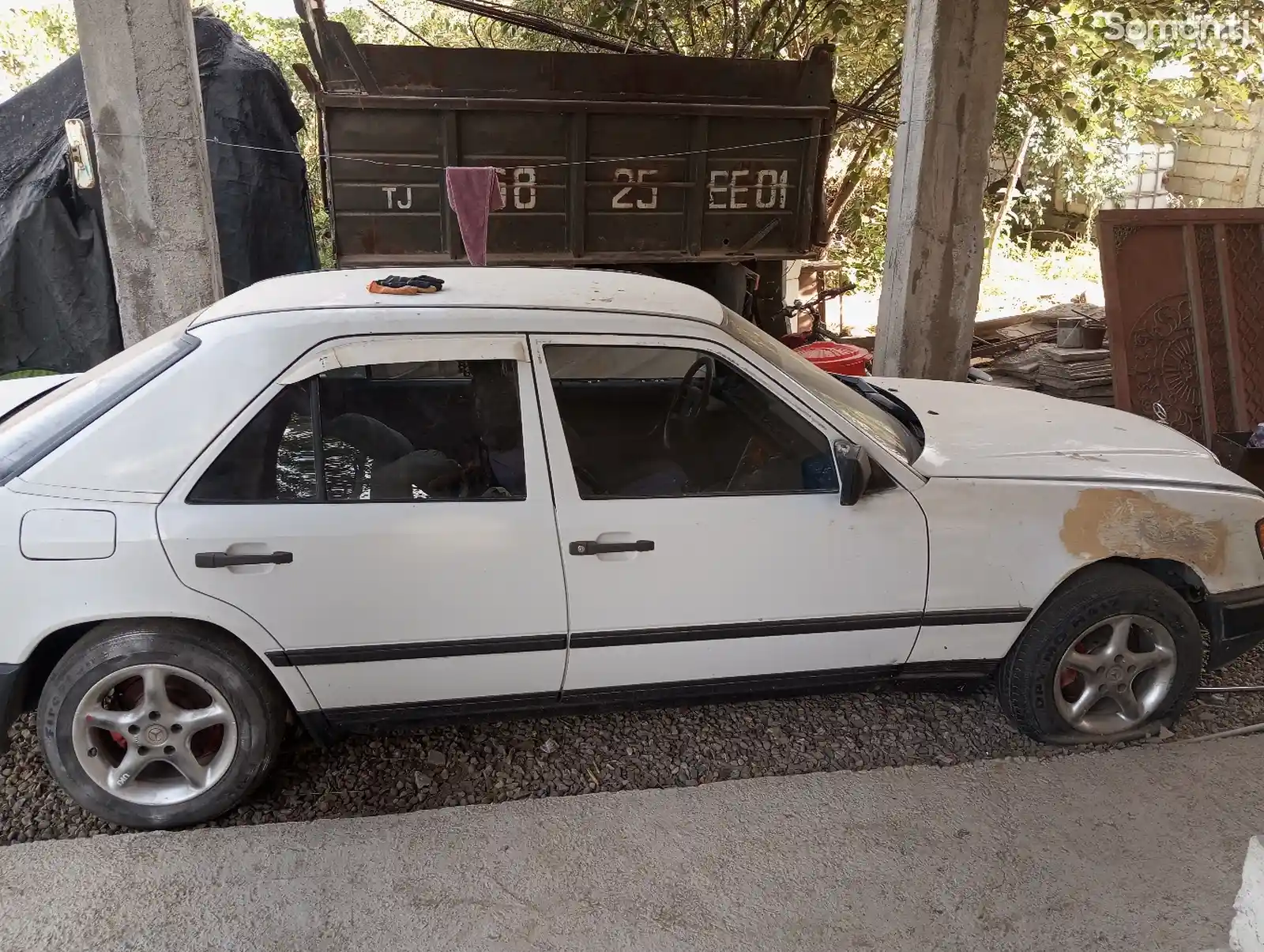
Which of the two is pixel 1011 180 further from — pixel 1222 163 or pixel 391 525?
pixel 391 525

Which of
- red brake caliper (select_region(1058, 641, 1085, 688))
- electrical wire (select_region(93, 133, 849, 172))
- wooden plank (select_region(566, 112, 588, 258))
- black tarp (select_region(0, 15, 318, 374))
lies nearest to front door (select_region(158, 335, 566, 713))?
red brake caliper (select_region(1058, 641, 1085, 688))

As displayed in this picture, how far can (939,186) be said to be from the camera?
6.02m

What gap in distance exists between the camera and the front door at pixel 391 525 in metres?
2.59

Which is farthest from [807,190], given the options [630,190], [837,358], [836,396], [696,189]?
[836,396]

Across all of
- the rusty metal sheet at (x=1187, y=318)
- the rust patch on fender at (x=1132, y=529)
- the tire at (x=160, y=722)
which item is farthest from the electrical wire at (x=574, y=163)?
the rust patch on fender at (x=1132, y=529)

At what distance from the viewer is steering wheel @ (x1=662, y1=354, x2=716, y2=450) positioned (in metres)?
3.12

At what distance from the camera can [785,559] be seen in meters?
2.87

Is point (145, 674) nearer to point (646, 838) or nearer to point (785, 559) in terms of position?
point (646, 838)

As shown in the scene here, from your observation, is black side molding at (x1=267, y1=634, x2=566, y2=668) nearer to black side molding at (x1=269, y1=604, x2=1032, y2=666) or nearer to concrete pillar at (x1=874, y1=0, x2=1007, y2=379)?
black side molding at (x1=269, y1=604, x2=1032, y2=666)

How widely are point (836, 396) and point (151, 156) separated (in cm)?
376

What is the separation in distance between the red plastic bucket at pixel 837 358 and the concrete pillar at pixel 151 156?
3410 millimetres

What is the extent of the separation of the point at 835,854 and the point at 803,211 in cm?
574

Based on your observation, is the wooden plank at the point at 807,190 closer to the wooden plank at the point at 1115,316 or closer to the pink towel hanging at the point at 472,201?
the wooden plank at the point at 1115,316

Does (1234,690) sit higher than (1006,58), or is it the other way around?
(1006,58)
